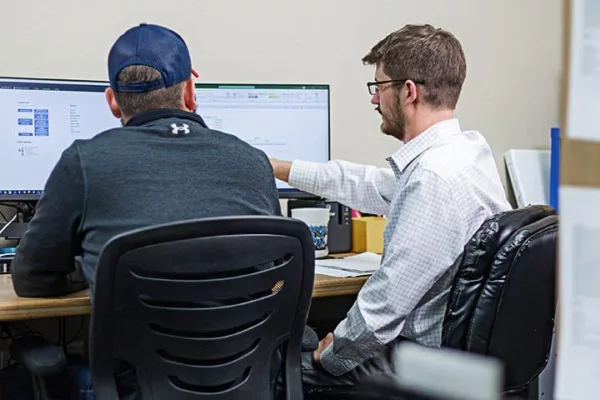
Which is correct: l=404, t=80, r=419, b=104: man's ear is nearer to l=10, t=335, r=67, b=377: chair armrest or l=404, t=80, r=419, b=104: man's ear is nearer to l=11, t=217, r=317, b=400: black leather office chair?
l=11, t=217, r=317, b=400: black leather office chair

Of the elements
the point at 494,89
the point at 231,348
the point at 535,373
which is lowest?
the point at 535,373

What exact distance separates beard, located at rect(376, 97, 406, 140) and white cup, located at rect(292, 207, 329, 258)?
1.37ft

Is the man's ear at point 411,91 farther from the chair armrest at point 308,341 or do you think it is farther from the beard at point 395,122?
the chair armrest at point 308,341

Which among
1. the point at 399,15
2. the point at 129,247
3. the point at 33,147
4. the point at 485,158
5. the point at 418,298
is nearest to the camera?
the point at 129,247

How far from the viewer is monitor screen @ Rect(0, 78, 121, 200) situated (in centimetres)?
190

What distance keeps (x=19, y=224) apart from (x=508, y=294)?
1292 mm

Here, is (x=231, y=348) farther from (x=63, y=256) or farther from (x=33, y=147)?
(x=33, y=147)

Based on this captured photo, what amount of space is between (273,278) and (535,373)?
23.5 inches

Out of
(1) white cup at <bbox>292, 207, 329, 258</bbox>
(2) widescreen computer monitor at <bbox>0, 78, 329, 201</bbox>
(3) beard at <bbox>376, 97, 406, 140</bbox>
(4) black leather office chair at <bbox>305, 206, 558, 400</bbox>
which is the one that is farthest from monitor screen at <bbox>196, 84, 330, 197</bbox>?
(4) black leather office chair at <bbox>305, 206, 558, 400</bbox>

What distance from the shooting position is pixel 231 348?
126cm

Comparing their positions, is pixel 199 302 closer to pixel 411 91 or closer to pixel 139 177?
pixel 139 177

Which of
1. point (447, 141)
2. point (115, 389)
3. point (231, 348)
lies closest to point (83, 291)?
point (115, 389)

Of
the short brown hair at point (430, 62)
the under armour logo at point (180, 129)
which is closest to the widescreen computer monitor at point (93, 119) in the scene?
the short brown hair at point (430, 62)

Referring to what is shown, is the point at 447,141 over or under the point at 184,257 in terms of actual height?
over
